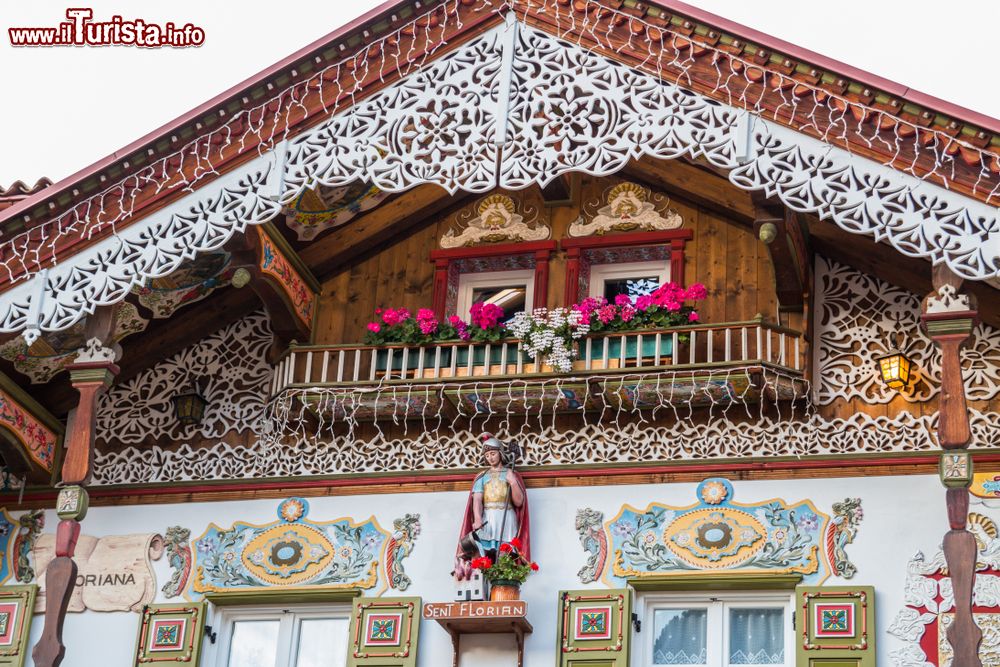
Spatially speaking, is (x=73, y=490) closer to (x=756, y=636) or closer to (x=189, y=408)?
(x=189, y=408)

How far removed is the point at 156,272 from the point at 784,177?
13.3ft

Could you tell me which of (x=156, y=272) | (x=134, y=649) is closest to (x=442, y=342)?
(x=156, y=272)

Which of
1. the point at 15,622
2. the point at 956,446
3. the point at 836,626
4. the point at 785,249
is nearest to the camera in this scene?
the point at 956,446

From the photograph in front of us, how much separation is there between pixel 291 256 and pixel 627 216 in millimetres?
2431

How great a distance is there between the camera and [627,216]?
42.6 feet

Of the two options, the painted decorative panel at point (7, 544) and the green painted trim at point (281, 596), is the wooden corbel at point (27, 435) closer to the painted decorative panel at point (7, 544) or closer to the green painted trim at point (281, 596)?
the painted decorative panel at point (7, 544)

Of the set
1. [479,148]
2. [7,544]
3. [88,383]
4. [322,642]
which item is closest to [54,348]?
[88,383]

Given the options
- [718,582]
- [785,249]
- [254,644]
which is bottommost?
[254,644]

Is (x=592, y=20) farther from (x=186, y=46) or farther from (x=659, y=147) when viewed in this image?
(x=186, y=46)

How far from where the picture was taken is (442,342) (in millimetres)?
12484

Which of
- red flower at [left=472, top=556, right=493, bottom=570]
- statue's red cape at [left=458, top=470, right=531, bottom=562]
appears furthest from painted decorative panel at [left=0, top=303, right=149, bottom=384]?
red flower at [left=472, top=556, right=493, bottom=570]

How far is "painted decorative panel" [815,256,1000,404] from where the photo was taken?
1173 centimetres

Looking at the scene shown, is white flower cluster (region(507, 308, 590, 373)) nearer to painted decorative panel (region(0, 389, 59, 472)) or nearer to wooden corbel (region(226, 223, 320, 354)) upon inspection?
wooden corbel (region(226, 223, 320, 354))

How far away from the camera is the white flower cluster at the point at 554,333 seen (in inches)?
477
